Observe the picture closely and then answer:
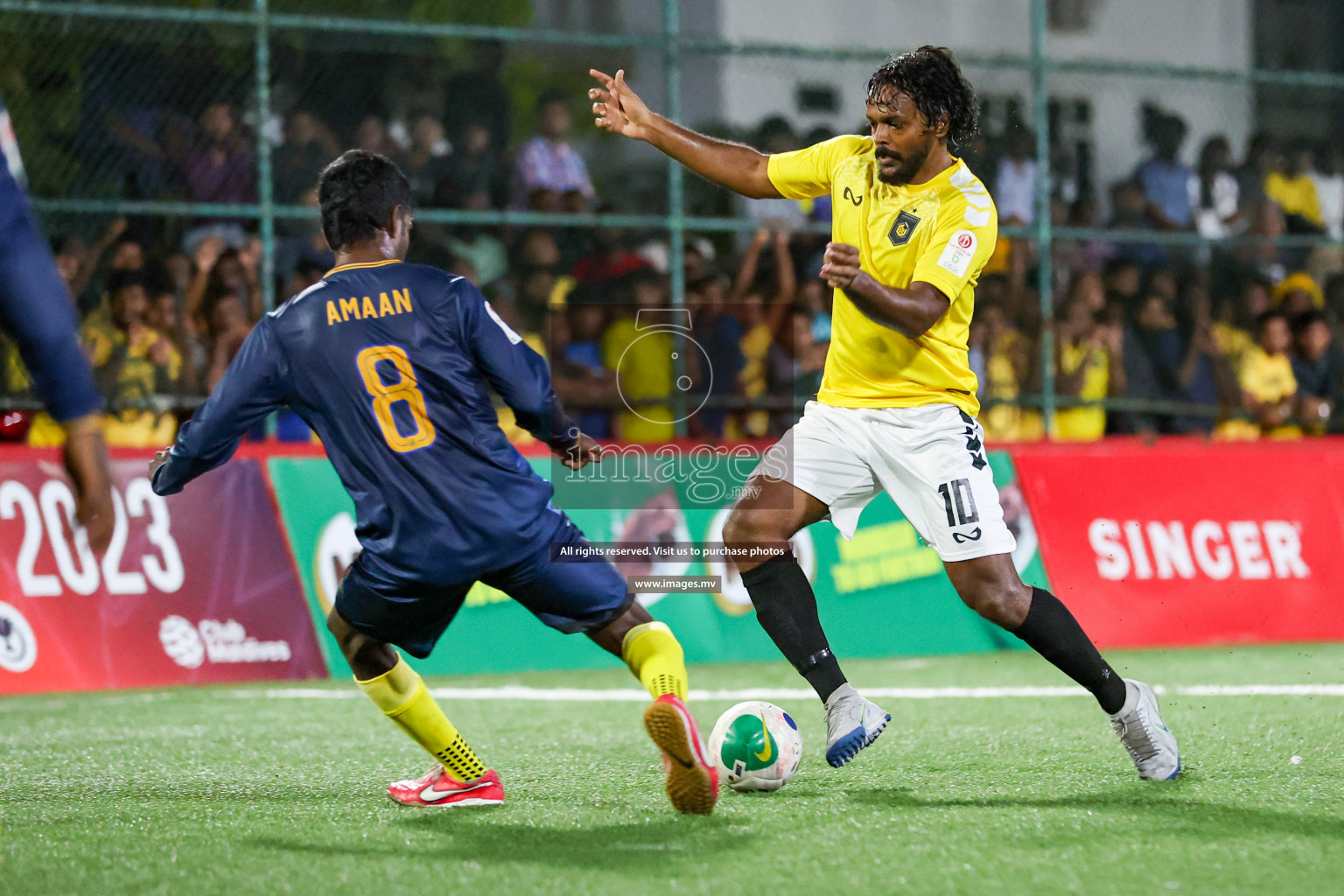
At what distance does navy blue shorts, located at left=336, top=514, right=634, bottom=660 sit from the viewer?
4.73 meters

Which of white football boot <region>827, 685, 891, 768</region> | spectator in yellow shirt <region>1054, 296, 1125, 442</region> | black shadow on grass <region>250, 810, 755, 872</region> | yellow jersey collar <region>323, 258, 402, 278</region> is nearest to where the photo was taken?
black shadow on grass <region>250, 810, 755, 872</region>

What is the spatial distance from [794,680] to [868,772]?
3187 millimetres

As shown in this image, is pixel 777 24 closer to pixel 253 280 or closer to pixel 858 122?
pixel 858 122

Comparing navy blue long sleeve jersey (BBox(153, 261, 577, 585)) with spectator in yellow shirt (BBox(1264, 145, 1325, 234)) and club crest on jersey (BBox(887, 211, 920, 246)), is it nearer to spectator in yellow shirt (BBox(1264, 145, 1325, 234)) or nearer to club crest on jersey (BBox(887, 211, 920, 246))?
club crest on jersey (BBox(887, 211, 920, 246))

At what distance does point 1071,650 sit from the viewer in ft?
17.0

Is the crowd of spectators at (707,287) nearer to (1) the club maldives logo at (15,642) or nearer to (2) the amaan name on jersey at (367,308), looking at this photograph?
(1) the club maldives logo at (15,642)

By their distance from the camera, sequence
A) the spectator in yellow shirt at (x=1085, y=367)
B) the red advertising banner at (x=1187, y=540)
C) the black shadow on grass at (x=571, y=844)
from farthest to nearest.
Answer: the spectator in yellow shirt at (x=1085, y=367) → the red advertising banner at (x=1187, y=540) → the black shadow on grass at (x=571, y=844)

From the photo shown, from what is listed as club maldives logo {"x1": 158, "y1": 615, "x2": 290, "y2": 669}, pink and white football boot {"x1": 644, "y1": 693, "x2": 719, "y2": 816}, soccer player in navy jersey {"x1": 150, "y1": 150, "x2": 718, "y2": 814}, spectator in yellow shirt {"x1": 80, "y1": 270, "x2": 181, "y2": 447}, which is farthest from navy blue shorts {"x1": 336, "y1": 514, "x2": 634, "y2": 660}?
spectator in yellow shirt {"x1": 80, "y1": 270, "x2": 181, "y2": 447}

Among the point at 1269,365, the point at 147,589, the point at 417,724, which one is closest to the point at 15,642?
the point at 147,589

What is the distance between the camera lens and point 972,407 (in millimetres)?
5500

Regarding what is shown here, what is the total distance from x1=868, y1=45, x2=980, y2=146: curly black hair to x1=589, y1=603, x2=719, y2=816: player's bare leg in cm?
189

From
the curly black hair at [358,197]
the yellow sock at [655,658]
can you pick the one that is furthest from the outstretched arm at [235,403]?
the yellow sock at [655,658]

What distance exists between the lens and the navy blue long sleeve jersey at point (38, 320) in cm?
325

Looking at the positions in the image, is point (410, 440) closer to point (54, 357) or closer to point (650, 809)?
point (650, 809)
